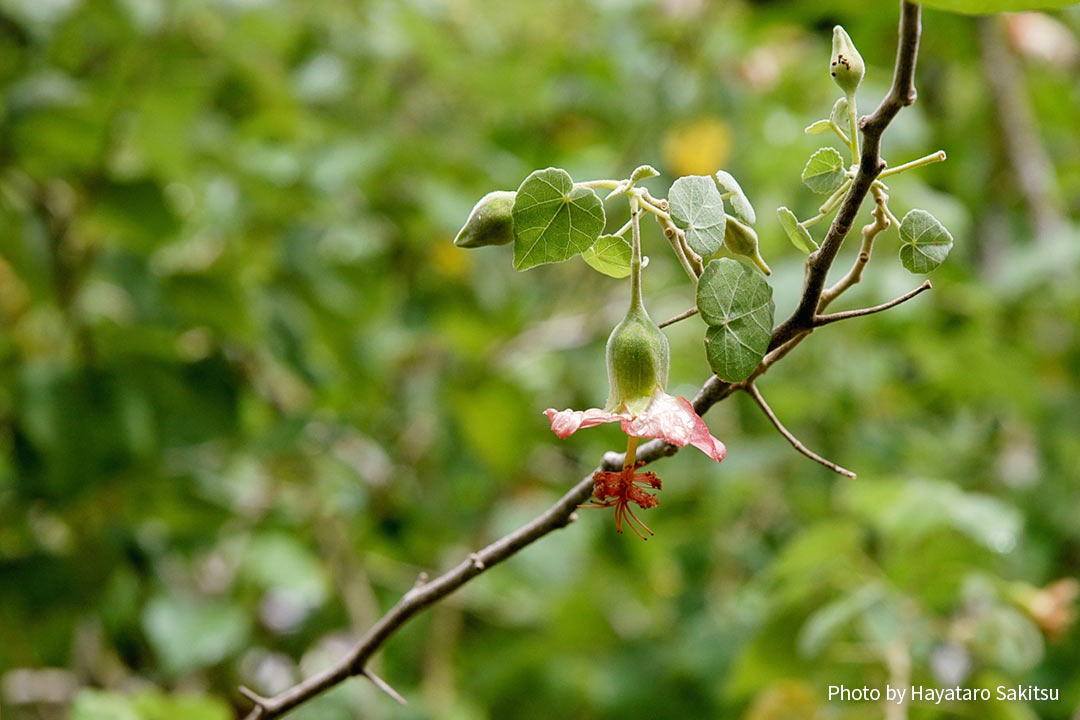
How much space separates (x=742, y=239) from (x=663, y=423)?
0.06 m

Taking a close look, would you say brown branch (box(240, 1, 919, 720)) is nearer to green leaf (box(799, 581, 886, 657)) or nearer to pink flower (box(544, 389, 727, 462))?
pink flower (box(544, 389, 727, 462))

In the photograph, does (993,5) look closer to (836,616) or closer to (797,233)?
(797,233)

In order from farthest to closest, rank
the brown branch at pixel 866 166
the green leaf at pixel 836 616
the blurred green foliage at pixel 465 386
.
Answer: the blurred green foliage at pixel 465 386, the green leaf at pixel 836 616, the brown branch at pixel 866 166

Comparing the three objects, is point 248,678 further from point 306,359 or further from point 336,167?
point 336,167

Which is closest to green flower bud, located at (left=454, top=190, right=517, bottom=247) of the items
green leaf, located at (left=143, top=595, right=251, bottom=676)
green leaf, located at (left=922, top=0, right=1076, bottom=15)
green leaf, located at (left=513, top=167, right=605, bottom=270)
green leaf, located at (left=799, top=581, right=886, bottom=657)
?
green leaf, located at (left=513, top=167, right=605, bottom=270)

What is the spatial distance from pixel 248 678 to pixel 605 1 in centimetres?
83

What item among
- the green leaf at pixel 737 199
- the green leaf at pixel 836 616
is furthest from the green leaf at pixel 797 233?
the green leaf at pixel 836 616

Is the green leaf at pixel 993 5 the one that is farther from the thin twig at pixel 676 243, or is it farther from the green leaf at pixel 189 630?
the green leaf at pixel 189 630

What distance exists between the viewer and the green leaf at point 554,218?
247 mm

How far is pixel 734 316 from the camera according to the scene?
234 millimetres

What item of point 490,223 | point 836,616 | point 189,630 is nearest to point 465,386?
point 189,630

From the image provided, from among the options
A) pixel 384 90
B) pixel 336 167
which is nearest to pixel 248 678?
pixel 336 167

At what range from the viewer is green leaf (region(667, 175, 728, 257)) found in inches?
9.5

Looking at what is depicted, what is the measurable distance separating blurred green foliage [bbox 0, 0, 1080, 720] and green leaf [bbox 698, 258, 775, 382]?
388mm
